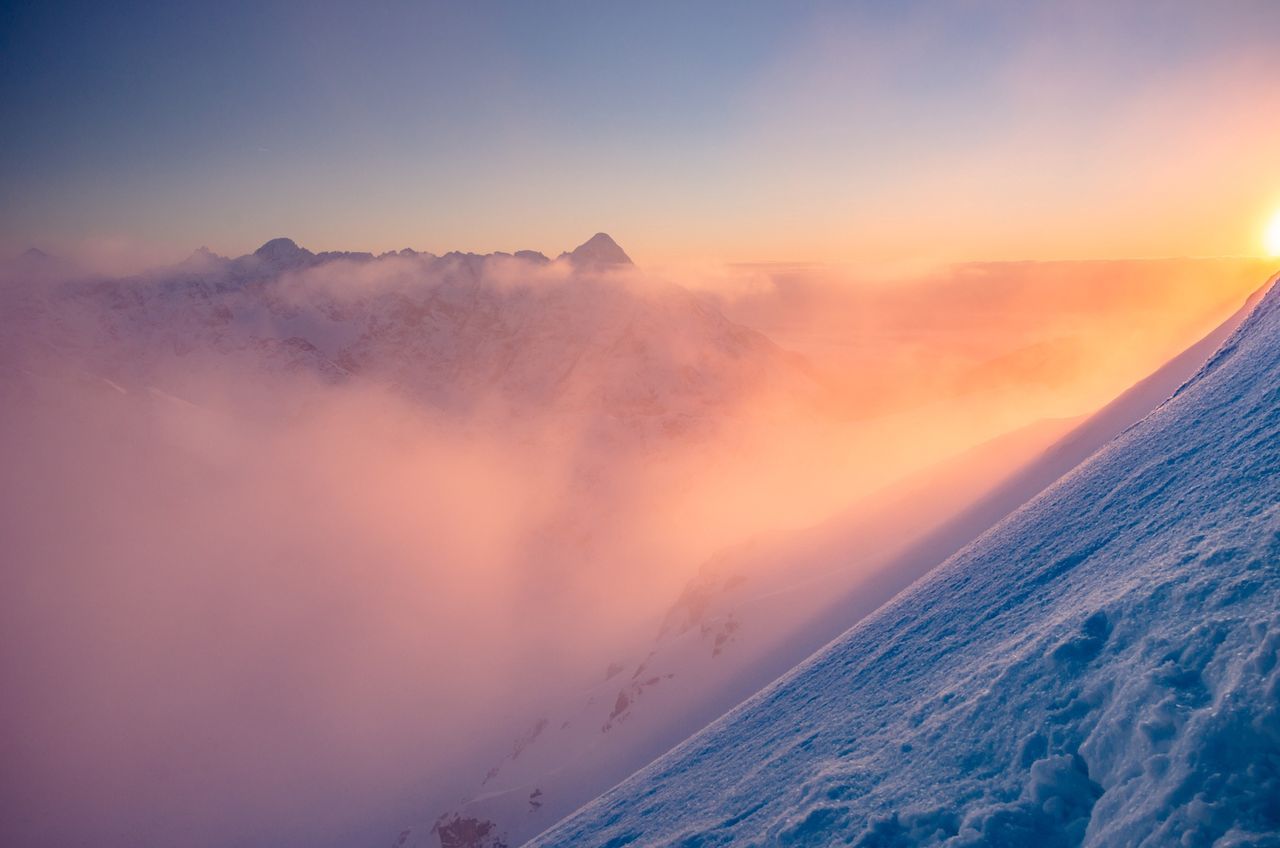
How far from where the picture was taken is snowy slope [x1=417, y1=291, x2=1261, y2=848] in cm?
1953

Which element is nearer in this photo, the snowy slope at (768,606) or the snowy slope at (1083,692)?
the snowy slope at (1083,692)

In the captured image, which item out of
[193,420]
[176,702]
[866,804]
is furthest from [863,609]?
[193,420]

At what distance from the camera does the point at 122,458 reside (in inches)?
4788

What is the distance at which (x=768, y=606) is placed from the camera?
1120 inches

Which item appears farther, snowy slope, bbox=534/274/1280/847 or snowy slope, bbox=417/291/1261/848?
snowy slope, bbox=417/291/1261/848

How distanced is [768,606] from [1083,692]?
81.8 ft

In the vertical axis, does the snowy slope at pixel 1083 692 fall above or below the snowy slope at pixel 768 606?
above

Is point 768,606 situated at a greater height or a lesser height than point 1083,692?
lesser

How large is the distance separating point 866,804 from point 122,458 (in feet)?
508

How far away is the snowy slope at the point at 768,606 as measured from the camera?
1953 centimetres

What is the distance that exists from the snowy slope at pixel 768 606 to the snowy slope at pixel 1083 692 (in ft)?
34.6

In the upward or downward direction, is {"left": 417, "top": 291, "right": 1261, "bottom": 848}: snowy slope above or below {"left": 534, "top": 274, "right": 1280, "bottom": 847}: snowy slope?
below

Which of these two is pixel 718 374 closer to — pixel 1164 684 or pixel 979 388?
pixel 979 388

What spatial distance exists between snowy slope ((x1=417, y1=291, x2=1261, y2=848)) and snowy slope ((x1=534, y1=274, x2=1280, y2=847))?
10.5 m
